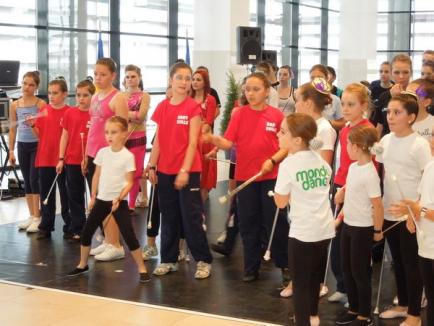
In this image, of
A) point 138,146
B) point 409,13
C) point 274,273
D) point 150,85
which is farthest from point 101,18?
point 409,13

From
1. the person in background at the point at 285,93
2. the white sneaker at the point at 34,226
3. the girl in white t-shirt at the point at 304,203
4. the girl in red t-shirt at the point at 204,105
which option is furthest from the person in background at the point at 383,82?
the girl in white t-shirt at the point at 304,203

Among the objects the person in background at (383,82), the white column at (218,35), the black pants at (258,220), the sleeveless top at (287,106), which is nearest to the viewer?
the black pants at (258,220)

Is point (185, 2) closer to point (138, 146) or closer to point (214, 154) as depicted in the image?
point (138, 146)

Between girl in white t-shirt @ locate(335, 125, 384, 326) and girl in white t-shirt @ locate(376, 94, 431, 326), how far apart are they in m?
0.13

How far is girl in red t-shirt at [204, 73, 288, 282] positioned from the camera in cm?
465

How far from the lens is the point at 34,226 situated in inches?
252

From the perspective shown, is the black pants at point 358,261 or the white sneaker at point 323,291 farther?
the white sneaker at point 323,291

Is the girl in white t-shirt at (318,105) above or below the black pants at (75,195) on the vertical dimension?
above

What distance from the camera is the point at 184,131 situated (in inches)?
189

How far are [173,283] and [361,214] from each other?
5.22 ft

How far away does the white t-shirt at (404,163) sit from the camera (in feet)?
12.4

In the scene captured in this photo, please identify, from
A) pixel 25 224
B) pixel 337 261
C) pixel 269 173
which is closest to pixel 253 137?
pixel 269 173

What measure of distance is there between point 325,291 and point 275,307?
0.45 m

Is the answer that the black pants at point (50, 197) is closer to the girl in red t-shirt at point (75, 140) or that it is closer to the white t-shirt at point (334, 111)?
the girl in red t-shirt at point (75, 140)
